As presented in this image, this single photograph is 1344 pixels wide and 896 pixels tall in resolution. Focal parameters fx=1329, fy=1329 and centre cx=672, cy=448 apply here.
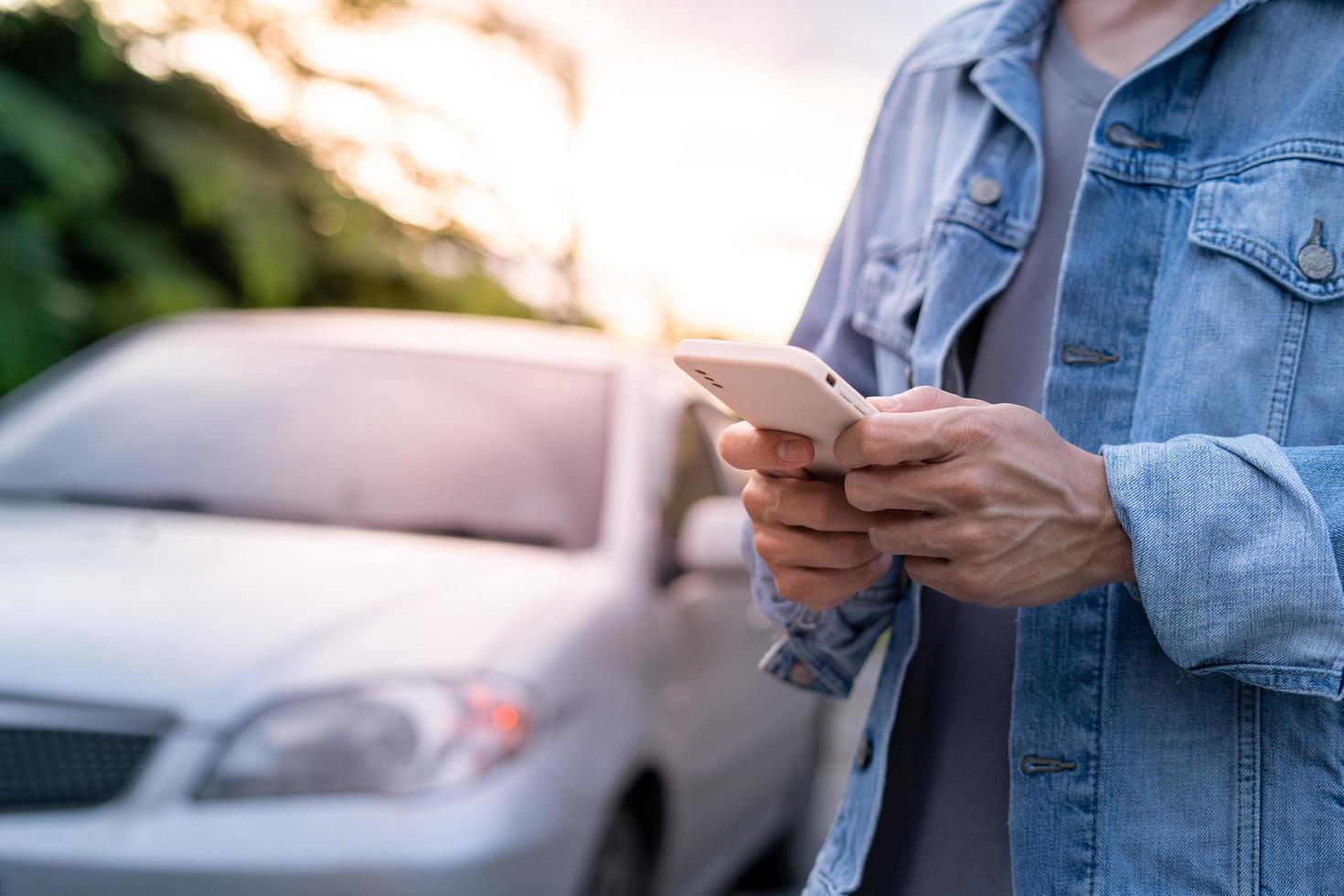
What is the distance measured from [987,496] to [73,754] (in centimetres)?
182

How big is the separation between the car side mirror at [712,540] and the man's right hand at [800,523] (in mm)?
1701

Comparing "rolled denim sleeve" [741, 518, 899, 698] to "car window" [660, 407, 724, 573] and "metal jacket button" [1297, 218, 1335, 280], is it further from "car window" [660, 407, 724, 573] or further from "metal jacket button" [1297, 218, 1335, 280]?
"car window" [660, 407, 724, 573]

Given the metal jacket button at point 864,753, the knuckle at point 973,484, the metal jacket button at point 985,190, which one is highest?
the metal jacket button at point 985,190

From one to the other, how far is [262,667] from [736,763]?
5.48ft

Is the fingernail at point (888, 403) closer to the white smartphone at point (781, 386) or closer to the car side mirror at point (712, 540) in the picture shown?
the white smartphone at point (781, 386)

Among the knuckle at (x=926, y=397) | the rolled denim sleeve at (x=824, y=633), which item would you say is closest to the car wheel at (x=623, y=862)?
the rolled denim sleeve at (x=824, y=633)

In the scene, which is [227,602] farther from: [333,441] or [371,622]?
[333,441]

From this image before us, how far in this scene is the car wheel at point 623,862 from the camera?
2674mm

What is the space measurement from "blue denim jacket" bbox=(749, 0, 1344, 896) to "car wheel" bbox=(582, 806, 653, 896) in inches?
52.6

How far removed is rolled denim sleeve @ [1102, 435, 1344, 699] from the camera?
42.3 inches

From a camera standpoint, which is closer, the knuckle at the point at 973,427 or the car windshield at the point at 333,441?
the knuckle at the point at 973,427

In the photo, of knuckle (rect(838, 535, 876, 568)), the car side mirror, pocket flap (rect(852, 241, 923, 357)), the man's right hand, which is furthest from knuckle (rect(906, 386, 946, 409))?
the car side mirror

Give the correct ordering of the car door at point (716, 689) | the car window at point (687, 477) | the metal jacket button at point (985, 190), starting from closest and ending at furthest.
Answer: the metal jacket button at point (985, 190) < the car door at point (716, 689) < the car window at point (687, 477)

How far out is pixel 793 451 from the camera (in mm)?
1171
